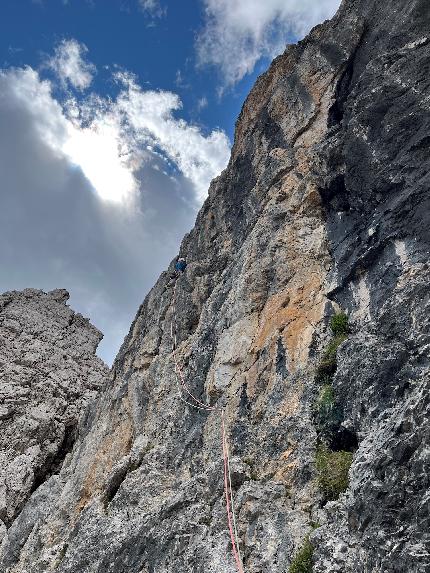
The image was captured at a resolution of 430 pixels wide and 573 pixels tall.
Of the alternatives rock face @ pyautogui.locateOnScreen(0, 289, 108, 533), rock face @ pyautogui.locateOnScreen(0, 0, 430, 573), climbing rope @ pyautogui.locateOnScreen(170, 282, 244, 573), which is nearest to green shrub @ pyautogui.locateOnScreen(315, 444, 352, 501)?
rock face @ pyautogui.locateOnScreen(0, 0, 430, 573)

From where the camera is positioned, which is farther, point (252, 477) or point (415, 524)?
point (252, 477)

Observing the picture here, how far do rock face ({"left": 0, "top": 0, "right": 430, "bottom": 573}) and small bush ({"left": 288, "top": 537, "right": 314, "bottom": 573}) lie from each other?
21 centimetres

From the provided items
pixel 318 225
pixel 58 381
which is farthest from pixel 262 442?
pixel 58 381

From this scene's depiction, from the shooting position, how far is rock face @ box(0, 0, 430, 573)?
25.5 ft

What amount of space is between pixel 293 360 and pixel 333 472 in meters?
3.44

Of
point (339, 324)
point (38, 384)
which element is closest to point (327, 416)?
point (339, 324)

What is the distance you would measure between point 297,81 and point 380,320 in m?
14.5

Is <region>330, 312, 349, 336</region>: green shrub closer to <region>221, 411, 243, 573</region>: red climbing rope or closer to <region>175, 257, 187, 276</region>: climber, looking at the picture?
<region>221, 411, 243, 573</region>: red climbing rope

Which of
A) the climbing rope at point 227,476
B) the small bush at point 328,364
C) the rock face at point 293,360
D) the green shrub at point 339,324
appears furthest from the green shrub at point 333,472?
the green shrub at point 339,324

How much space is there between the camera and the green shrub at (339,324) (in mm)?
11055

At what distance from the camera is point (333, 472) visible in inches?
338

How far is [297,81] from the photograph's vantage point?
20.3m

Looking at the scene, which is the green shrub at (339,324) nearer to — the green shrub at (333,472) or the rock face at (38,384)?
the green shrub at (333,472)

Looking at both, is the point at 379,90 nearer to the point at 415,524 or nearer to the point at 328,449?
the point at 328,449
